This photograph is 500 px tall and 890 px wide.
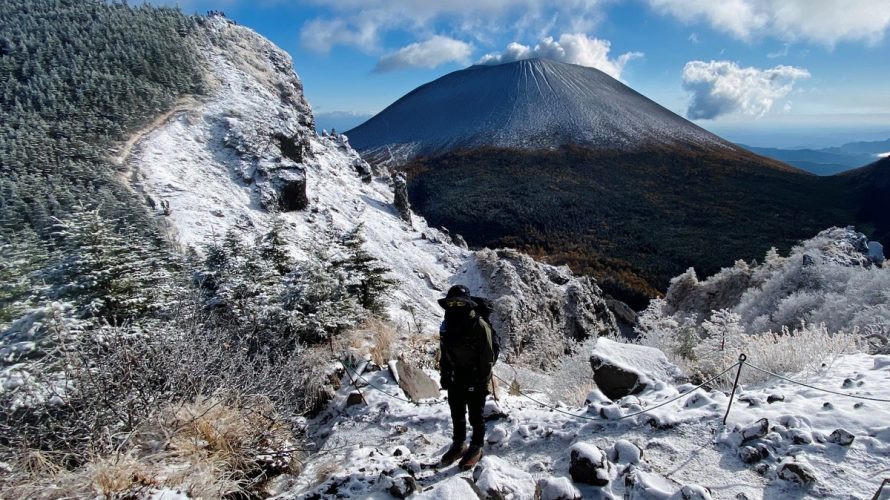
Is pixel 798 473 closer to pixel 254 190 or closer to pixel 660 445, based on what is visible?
pixel 660 445

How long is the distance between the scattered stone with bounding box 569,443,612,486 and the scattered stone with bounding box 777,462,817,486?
1.11 meters

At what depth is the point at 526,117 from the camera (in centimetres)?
10375

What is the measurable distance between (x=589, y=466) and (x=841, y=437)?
1792 mm

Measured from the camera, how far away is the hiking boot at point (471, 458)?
144 inches

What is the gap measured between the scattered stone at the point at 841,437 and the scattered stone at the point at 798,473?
40cm

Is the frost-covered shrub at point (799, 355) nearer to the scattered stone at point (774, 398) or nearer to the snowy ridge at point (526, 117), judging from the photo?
the scattered stone at point (774, 398)

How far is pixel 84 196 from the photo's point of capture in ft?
42.6

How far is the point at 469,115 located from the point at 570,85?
29466 mm

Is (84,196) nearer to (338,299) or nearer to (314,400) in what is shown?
(338,299)

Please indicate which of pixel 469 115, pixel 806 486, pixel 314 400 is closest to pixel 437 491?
pixel 806 486

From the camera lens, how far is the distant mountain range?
51.7 m

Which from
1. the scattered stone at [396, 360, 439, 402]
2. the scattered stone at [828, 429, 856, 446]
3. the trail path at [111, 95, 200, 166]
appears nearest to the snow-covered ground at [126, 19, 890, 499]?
the scattered stone at [828, 429, 856, 446]

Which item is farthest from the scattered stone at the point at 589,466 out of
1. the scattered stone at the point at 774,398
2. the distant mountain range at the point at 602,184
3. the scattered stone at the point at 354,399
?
the distant mountain range at the point at 602,184

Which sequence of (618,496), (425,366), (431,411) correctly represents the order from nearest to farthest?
1. (618,496)
2. (431,411)
3. (425,366)
